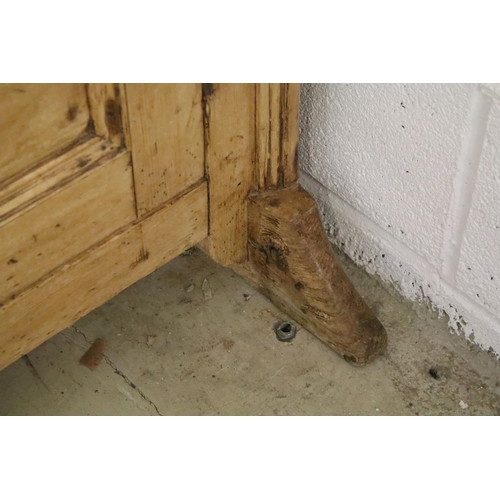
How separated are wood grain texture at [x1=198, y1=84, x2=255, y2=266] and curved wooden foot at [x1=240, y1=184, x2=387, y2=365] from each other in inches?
1.2

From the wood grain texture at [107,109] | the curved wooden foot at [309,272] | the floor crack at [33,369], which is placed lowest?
the floor crack at [33,369]

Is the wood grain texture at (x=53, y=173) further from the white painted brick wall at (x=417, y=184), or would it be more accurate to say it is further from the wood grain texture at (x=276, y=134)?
the white painted brick wall at (x=417, y=184)

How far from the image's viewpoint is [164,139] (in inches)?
57.3

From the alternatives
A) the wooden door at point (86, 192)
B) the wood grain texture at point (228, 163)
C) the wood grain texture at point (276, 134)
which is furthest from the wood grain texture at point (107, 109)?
the wood grain texture at point (276, 134)

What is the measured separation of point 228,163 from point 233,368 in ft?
1.38

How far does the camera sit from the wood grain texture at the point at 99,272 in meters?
1.47

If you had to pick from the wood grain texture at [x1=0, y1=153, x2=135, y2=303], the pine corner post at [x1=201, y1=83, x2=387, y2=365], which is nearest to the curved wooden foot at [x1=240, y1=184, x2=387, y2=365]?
the pine corner post at [x1=201, y1=83, x2=387, y2=365]

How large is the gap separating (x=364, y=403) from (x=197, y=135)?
1.98 feet

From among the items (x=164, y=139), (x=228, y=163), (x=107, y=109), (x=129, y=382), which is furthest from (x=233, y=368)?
(x=107, y=109)

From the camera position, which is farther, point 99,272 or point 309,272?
point 309,272

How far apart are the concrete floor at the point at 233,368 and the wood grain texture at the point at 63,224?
0.37 meters

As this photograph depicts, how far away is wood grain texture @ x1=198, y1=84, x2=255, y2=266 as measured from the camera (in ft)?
4.87

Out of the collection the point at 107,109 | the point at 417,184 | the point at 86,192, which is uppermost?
the point at 107,109

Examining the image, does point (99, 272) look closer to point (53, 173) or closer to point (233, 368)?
point (53, 173)
